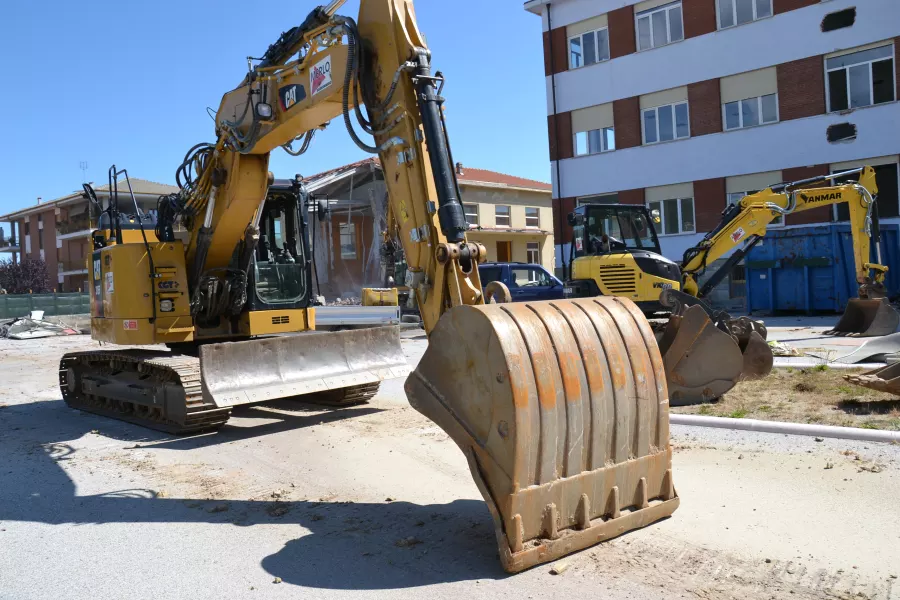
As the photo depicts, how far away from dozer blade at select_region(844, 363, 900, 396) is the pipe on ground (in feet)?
3.82

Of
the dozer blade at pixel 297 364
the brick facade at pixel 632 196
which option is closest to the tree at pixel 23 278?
the brick facade at pixel 632 196

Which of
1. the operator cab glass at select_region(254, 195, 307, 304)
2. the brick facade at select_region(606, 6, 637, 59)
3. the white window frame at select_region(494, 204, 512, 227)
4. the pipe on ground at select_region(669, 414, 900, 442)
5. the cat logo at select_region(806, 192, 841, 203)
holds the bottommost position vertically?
the pipe on ground at select_region(669, 414, 900, 442)

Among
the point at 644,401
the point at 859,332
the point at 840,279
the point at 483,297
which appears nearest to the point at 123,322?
the point at 483,297

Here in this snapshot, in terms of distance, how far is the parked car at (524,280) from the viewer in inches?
737

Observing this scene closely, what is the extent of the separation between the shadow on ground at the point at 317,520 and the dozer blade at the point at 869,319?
11732mm

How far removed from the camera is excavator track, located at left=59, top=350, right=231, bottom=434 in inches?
311

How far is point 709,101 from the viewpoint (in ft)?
80.2

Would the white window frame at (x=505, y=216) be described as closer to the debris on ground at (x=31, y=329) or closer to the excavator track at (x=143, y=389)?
the debris on ground at (x=31, y=329)

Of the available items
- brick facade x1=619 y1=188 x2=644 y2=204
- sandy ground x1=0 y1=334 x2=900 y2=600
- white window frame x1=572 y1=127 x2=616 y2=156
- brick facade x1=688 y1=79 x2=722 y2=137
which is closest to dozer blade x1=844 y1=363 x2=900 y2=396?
sandy ground x1=0 y1=334 x2=900 y2=600

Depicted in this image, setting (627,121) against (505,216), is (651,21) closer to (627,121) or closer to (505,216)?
(627,121)

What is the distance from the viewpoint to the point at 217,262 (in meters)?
8.89

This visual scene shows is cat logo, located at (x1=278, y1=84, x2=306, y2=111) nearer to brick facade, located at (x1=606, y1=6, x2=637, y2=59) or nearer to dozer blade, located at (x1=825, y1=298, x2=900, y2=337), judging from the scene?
dozer blade, located at (x1=825, y1=298, x2=900, y2=337)

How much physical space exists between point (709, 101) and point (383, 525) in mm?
22845

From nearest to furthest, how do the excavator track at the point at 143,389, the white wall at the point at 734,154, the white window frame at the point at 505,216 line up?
the excavator track at the point at 143,389 < the white wall at the point at 734,154 < the white window frame at the point at 505,216
